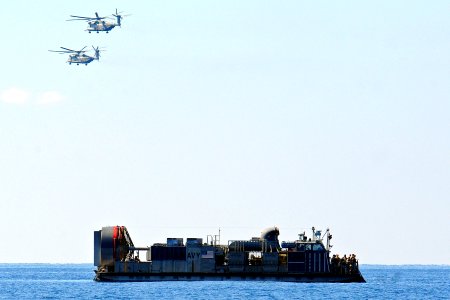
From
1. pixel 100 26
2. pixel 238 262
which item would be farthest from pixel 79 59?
pixel 238 262

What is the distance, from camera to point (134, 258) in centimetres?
11931

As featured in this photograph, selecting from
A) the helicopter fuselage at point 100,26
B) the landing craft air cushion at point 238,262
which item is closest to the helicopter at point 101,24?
the helicopter fuselage at point 100,26

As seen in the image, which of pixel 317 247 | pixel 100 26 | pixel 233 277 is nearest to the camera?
pixel 317 247

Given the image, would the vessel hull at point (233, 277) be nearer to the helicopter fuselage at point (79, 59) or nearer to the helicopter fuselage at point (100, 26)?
the helicopter fuselage at point (100, 26)

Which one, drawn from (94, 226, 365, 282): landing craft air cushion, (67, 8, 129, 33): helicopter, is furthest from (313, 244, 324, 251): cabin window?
(67, 8, 129, 33): helicopter

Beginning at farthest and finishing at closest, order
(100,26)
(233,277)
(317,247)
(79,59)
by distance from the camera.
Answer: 1. (79,59)
2. (100,26)
3. (233,277)
4. (317,247)

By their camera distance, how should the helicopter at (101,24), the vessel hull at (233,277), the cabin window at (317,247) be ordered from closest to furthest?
the vessel hull at (233,277) → the cabin window at (317,247) → the helicopter at (101,24)

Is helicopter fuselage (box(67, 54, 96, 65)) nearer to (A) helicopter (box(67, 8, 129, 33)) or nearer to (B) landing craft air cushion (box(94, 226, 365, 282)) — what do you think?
(A) helicopter (box(67, 8, 129, 33))

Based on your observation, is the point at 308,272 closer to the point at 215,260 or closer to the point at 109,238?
the point at 215,260

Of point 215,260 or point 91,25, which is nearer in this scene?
point 215,260

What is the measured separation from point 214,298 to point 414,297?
2837 cm

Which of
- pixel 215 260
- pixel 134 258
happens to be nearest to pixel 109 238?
pixel 134 258

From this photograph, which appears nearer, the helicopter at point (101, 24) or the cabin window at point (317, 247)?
the cabin window at point (317, 247)

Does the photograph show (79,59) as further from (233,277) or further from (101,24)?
(233,277)
